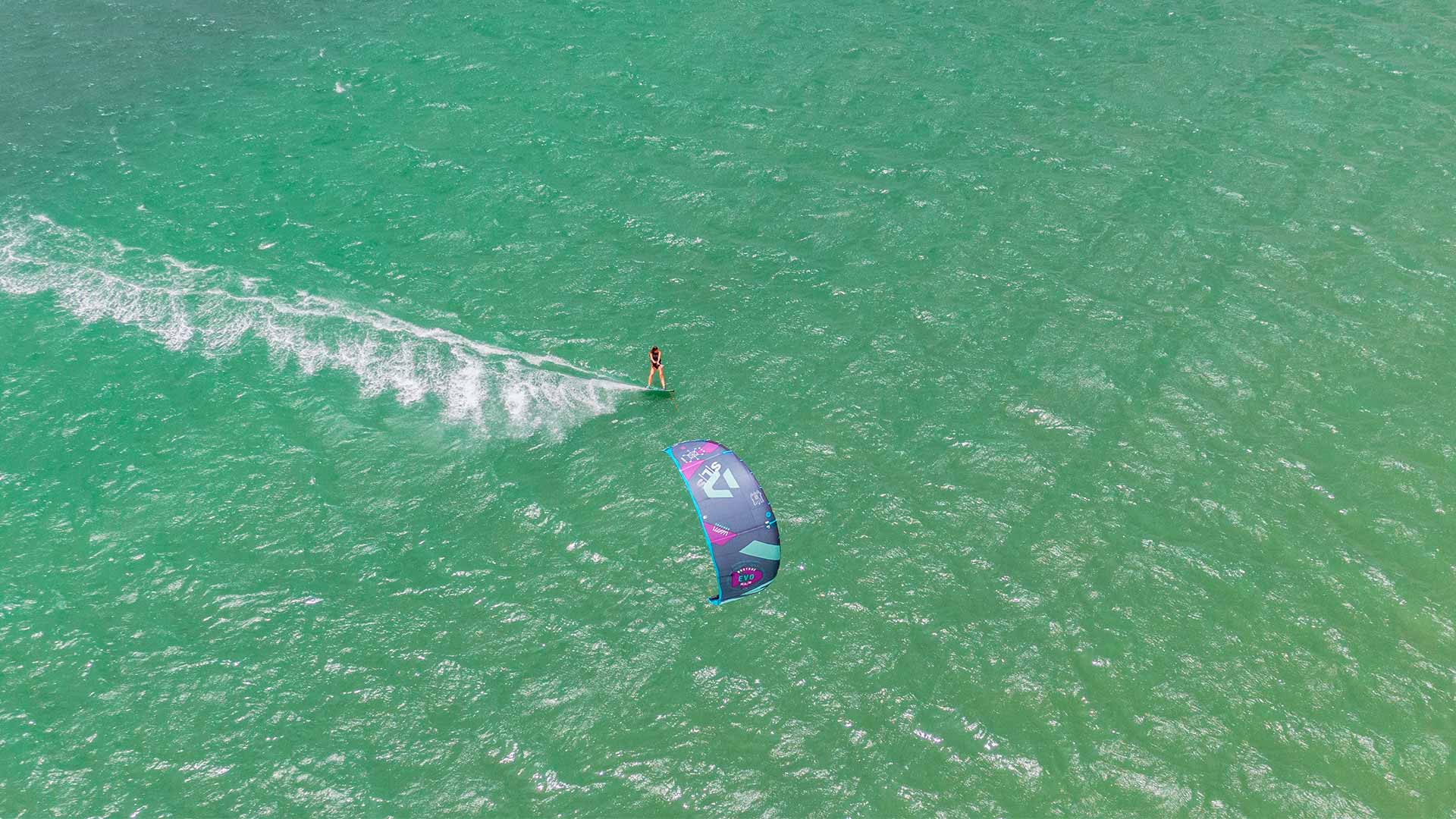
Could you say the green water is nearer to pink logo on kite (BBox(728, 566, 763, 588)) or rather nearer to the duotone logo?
pink logo on kite (BBox(728, 566, 763, 588))

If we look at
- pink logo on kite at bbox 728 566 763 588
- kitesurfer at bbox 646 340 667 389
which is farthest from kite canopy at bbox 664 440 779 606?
kitesurfer at bbox 646 340 667 389

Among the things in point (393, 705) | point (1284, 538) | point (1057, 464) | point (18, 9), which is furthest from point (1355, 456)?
point (18, 9)

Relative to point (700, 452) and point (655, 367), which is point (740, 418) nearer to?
point (655, 367)

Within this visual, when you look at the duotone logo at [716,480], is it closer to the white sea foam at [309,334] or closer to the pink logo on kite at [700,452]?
the pink logo on kite at [700,452]

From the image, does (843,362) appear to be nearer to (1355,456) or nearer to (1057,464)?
(1057,464)

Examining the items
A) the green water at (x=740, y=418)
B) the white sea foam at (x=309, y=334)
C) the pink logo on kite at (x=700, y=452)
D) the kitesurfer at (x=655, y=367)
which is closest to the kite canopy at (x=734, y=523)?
the pink logo on kite at (x=700, y=452)

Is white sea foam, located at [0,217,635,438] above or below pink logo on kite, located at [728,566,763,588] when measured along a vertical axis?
above
